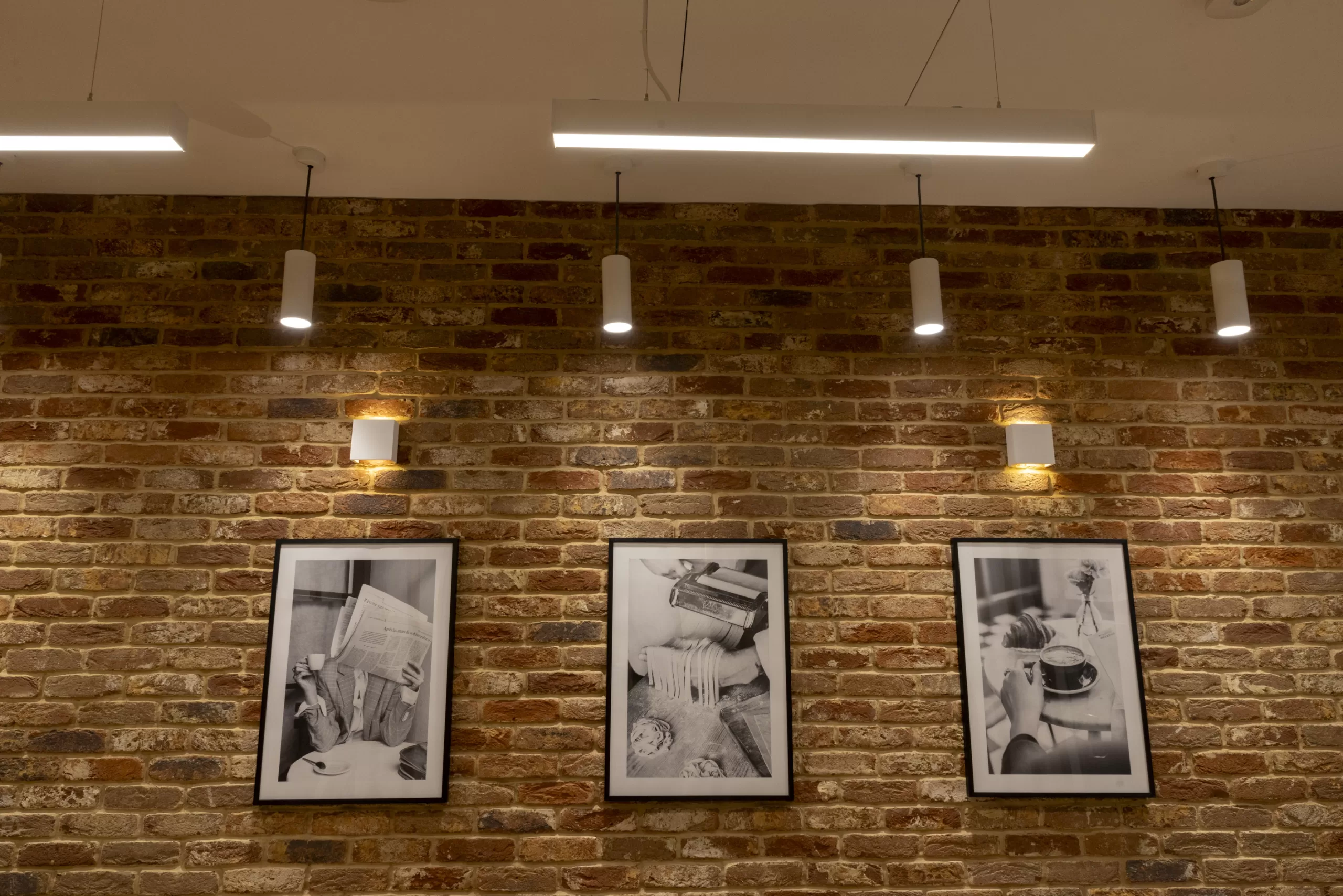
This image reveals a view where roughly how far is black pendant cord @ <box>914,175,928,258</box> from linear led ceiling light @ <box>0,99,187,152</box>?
210 cm

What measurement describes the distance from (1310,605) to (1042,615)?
2.94ft

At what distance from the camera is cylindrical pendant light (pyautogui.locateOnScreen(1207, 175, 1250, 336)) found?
269 cm

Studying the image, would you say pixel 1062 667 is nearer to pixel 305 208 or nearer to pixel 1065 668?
pixel 1065 668

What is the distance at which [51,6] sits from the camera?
208cm

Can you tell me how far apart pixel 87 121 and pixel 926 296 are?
87.7 inches

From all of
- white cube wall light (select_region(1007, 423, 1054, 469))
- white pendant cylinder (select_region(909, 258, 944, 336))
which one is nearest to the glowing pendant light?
white pendant cylinder (select_region(909, 258, 944, 336))

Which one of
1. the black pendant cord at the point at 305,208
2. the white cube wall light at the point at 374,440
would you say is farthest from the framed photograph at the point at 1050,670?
the black pendant cord at the point at 305,208

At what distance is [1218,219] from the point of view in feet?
9.64

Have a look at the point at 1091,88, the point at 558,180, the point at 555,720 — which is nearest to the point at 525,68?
the point at 558,180

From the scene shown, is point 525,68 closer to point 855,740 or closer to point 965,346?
point 965,346

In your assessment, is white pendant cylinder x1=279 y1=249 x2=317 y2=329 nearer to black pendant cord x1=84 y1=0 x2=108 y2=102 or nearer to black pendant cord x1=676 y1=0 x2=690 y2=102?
black pendant cord x1=84 y1=0 x2=108 y2=102

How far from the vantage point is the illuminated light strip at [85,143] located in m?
1.87

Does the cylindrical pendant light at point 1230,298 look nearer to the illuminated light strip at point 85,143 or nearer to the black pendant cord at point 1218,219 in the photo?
the black pendant cord at point 1218,219

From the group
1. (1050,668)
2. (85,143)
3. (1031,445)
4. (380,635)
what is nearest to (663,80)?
(85,143)
